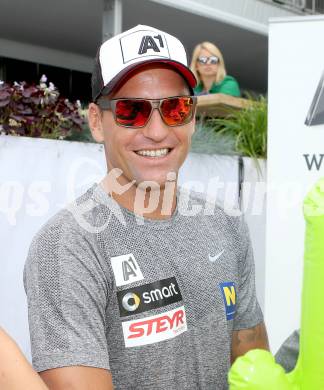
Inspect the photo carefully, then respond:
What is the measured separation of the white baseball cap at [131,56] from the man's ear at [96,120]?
0.18ft

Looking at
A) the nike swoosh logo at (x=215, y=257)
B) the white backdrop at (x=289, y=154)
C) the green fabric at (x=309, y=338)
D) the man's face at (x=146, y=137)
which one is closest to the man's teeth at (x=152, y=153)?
the man's face at (x=146, y=137)

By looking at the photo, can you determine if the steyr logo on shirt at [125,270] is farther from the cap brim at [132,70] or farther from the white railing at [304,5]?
the white railing at [304,5]

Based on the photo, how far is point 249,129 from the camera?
4.98 m

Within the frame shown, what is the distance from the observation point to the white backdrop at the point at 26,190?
3.45 metres

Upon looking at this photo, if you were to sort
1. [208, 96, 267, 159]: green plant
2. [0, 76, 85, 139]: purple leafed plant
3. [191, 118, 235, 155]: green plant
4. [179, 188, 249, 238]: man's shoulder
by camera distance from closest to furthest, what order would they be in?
[179, 188, 249, 238]: man's shoulder < [0, 76, 85, 139]: purple leafed plant < [191, 118, 235, 155]: green plant < [208, 96, 267, 159]: green plant

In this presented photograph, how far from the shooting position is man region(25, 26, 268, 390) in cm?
143

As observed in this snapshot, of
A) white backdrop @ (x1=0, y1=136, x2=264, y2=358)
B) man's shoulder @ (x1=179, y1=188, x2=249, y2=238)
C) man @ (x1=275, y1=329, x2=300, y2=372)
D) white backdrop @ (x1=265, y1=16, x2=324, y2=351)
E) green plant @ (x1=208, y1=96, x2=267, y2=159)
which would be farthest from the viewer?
green plant @ (x1=208, y1=96, x2=267, y2=159)

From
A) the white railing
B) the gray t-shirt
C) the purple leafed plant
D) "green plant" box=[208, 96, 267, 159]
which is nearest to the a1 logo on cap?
the gray t-shirt

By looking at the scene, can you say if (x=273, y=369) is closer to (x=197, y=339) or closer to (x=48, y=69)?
(x=197, y=339)

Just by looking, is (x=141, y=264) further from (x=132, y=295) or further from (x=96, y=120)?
(x=96, y=120)

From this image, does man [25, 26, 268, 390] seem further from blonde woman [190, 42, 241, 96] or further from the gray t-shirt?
blonde woman [190, 42, 241, 96]

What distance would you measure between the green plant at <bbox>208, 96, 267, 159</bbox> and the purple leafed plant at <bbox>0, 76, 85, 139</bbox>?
125 centimetres

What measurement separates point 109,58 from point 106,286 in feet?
1.94

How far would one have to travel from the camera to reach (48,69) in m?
9.88
